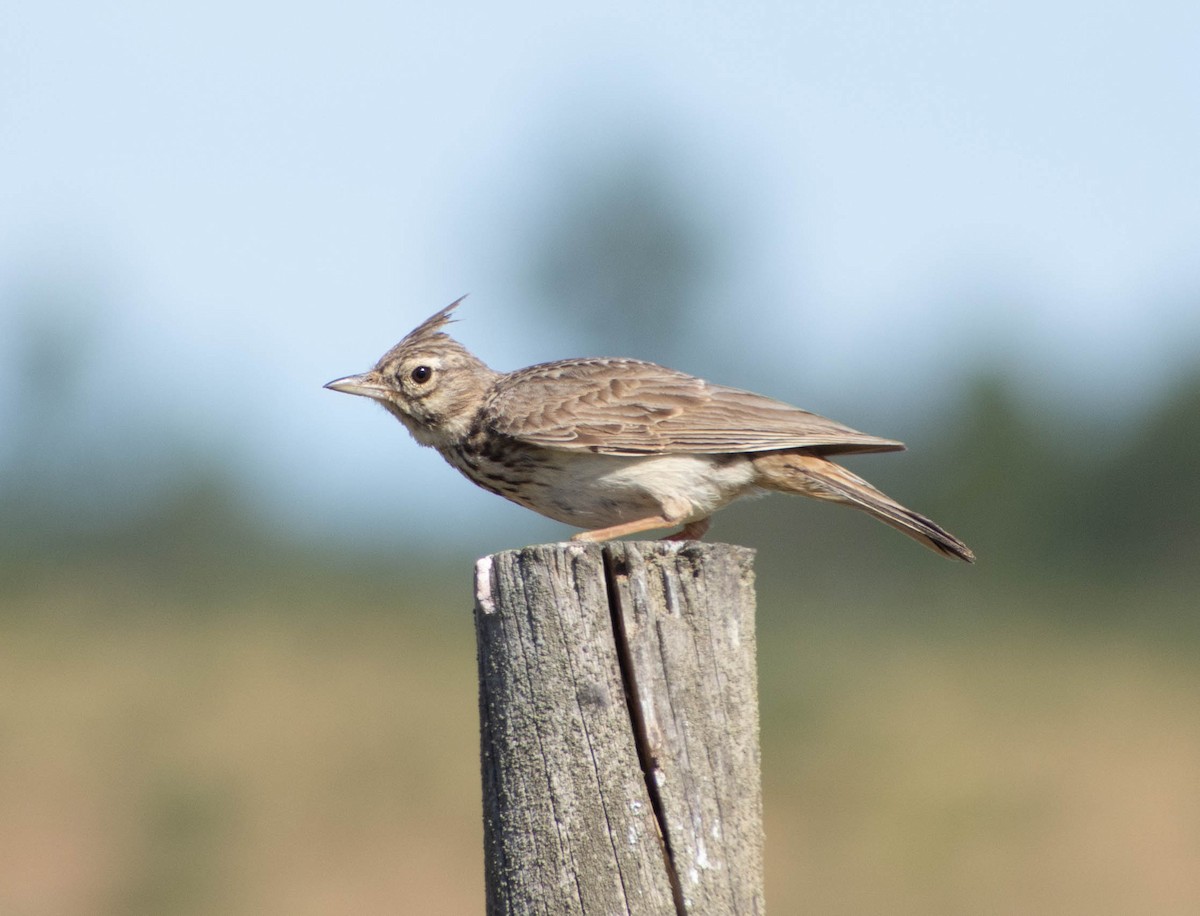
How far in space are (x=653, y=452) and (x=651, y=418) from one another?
245 millimetres

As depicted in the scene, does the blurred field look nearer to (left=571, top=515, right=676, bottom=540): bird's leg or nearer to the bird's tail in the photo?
the bird's tail

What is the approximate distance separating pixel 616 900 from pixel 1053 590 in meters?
21.2

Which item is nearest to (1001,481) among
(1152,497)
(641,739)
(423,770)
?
(1152,497)

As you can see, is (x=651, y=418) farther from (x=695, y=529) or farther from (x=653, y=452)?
(x=695, y=529)

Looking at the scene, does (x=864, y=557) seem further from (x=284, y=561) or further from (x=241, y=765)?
(x=241, y=765)

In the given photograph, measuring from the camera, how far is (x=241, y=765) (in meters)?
13.5

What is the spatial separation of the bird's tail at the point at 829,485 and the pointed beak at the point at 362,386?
213 cm

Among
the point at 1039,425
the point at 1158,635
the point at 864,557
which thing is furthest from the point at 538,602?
the point at 1039,425

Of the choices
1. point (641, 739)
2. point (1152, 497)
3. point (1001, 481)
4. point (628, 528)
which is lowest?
point (641, 739)

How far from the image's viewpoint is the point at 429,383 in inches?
320

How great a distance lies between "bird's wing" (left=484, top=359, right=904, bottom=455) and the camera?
23.3ft

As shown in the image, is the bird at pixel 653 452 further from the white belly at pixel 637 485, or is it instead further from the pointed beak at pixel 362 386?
the pointed beak at pixel 362 386

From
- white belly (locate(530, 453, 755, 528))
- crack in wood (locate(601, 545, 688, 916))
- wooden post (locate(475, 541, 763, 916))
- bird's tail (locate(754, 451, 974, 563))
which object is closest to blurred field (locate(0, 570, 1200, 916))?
white belly (locate(530, 453, 755, 528))

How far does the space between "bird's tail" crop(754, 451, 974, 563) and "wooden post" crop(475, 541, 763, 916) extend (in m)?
2.78
